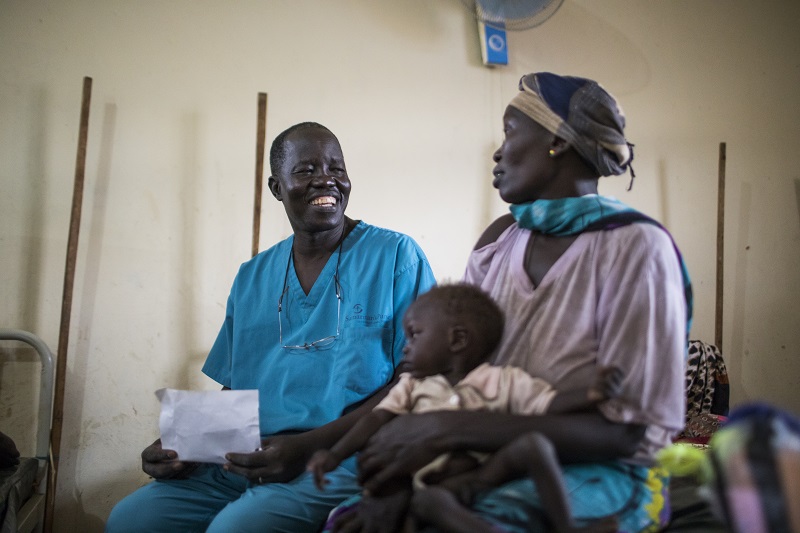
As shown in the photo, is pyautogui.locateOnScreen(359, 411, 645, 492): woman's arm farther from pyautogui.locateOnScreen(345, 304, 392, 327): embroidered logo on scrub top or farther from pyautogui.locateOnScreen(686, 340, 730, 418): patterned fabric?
pyautogui.locateOnScreen(686, 340, 730, 418): patterned fabric

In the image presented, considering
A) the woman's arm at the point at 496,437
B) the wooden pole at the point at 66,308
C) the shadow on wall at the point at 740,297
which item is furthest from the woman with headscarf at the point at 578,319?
the shadow on wall at the point at 740,297

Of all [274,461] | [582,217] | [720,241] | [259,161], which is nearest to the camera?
[582,217]

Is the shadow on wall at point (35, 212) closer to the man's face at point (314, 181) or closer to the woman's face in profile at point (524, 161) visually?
the man's face at point (314, 181)

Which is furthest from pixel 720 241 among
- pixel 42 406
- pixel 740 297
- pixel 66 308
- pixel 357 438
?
pixel 42 406

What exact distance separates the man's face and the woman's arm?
38.2 inches

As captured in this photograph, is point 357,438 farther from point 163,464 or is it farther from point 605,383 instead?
point 163,464

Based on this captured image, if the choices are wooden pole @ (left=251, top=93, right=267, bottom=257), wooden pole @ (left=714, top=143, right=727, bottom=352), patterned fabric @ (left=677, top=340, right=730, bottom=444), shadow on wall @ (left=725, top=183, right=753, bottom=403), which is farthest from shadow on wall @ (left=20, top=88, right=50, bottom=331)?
shadow on wall @ (left=725, top=183, right=753, bottom=403)

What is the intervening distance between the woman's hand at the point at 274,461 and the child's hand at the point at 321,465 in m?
0.43

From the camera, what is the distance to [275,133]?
3.03 meters

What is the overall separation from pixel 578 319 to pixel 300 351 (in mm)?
875

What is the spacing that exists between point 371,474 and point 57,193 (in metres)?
2.22

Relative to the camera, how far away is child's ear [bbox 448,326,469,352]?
1.30 metres

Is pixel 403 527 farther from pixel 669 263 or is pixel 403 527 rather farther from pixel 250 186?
pixel 250 186

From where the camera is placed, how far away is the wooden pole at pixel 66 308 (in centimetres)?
260
